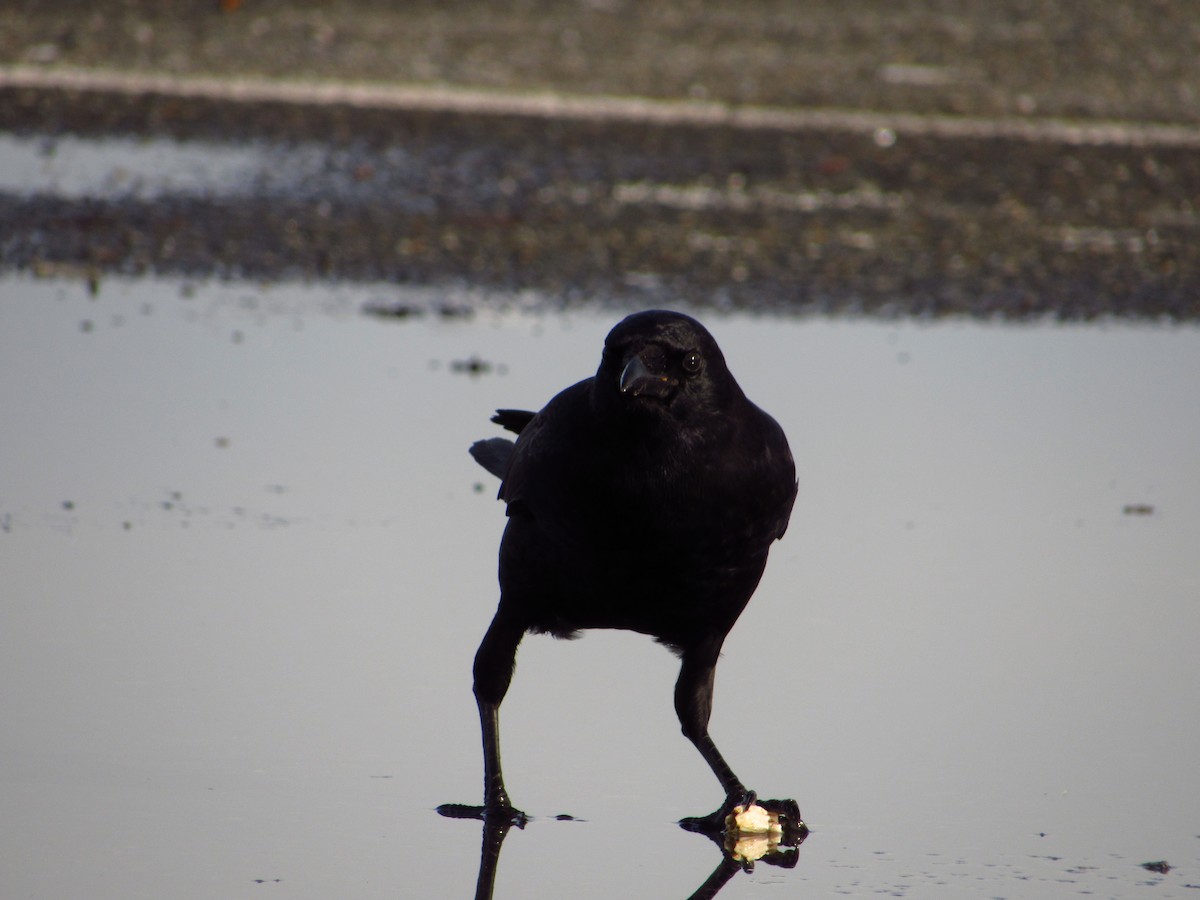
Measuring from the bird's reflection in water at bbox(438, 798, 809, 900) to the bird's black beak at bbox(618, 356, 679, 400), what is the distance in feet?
3.04

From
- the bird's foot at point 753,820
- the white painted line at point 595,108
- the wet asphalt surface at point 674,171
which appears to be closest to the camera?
the bird's foot at point 753,820

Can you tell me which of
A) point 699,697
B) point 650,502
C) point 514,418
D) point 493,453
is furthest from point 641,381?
point 493,453

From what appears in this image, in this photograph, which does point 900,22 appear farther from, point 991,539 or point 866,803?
point 866,803

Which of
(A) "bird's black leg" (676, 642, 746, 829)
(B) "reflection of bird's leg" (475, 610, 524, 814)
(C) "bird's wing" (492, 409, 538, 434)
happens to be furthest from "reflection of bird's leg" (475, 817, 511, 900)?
(C) "bird's wing" (492, 409, 538, 434)

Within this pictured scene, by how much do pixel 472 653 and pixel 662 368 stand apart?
4.39 ft

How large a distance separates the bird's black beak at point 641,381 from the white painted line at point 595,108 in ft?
29.5

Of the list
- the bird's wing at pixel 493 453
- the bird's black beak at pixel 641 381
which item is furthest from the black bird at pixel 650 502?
the bird's wing at pixel 493 453

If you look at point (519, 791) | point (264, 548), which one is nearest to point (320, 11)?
point (264, 548)

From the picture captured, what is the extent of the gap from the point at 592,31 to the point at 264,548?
912 centimetres

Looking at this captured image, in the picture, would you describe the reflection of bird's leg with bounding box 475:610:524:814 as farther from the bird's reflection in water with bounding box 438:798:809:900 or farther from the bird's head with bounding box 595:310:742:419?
the bird's head with bounding box 595:310:742:419

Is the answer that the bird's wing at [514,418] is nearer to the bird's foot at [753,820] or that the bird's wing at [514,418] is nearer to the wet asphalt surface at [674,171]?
the bird's foot at [753,820]

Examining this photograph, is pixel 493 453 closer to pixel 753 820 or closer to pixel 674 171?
pixel 753 820

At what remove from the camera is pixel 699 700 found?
4.68 m

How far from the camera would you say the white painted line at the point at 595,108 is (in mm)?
13148
